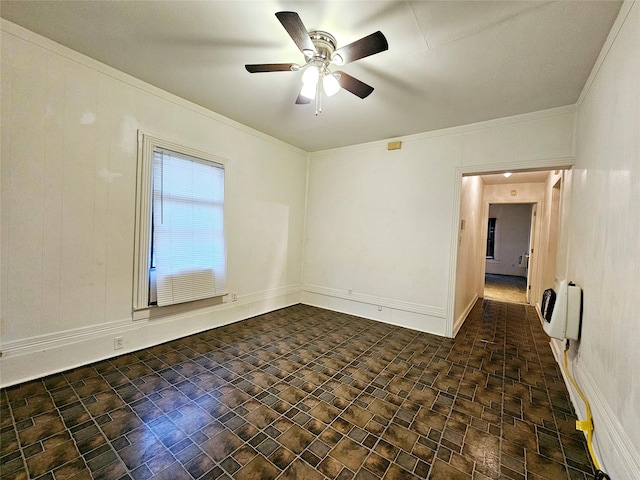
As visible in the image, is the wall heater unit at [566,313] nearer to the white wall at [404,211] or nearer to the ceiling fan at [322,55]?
the white wall at [404,211]

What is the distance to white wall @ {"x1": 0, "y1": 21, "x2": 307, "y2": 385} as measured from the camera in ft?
7.03

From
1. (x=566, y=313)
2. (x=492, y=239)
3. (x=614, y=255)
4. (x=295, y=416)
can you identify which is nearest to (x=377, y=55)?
(x=614, y=255)

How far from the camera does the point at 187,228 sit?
3.25 metres

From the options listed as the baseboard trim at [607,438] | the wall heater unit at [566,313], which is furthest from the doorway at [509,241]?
the baseboard trim at [607,438]

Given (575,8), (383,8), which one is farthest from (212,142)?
(575,8)

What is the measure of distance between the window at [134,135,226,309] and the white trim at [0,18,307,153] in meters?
0.53

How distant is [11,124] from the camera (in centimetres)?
211

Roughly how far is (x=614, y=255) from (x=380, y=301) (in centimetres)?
293

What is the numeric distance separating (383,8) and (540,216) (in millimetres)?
6066

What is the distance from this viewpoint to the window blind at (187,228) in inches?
118

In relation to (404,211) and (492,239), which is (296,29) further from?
(492,239)

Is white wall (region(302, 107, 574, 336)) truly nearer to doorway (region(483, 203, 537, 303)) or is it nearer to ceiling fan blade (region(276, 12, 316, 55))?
ceiling fan blade (region(276, 12, 316, 55))

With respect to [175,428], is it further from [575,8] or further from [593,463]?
[575,8]

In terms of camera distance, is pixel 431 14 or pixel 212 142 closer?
pixel 431 14
